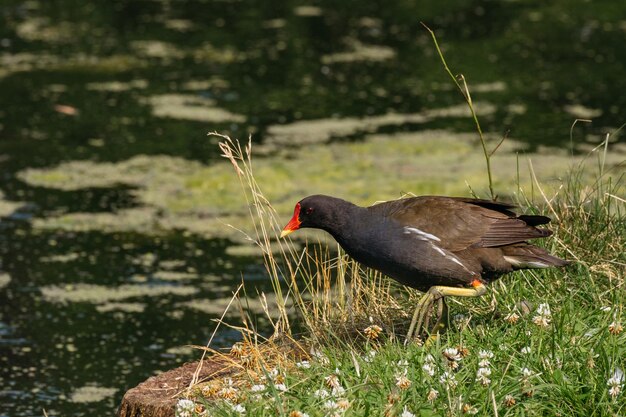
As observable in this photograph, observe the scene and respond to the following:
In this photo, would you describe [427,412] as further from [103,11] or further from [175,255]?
[103,11]

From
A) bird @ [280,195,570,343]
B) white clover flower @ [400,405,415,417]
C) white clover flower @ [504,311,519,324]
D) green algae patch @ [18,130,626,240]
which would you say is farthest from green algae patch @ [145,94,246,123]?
white clover flower @ [400,405,415,417]

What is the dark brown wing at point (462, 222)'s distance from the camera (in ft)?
14.3

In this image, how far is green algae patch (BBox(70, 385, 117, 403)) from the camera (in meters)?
5.55

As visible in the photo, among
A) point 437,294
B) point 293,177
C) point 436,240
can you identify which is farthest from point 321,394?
point 293,177

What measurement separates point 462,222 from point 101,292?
2.85 meters

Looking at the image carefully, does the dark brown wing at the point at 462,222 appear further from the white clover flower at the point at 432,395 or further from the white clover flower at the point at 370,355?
the white clover flower at the point at 432,395

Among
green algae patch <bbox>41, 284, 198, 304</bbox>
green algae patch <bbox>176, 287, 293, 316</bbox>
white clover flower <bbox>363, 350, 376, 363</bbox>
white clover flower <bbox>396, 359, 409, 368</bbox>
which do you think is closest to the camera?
white clover flower <bbox>396, 359, 409, 368</bbox>

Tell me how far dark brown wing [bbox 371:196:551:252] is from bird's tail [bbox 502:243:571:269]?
0.04m

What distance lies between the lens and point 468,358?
3949 millimetres

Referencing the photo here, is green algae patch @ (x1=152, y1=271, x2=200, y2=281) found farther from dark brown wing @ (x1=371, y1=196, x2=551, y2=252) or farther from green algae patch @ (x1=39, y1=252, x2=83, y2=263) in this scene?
dark brown wing @ (x1=371, y1=196, x2=551, y2=252)

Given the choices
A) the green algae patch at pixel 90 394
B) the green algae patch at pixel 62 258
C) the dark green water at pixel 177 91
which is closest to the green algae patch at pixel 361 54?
the dark green water at pixel 177 91

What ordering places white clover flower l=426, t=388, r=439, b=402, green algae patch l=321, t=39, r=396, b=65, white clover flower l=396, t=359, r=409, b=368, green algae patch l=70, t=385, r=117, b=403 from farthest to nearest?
Result: green algae patch l=321, t=39, r=396, b=65
green algae patch l=70, t=385, r=117, b=403
white clover flower l=396, t=359, r=409, b=368
white clover flower l=426, t=388, r=439, b=402

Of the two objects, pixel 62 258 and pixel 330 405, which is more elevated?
pixel 330 405

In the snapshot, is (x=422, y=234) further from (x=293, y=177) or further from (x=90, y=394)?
(x=293, y=177)
